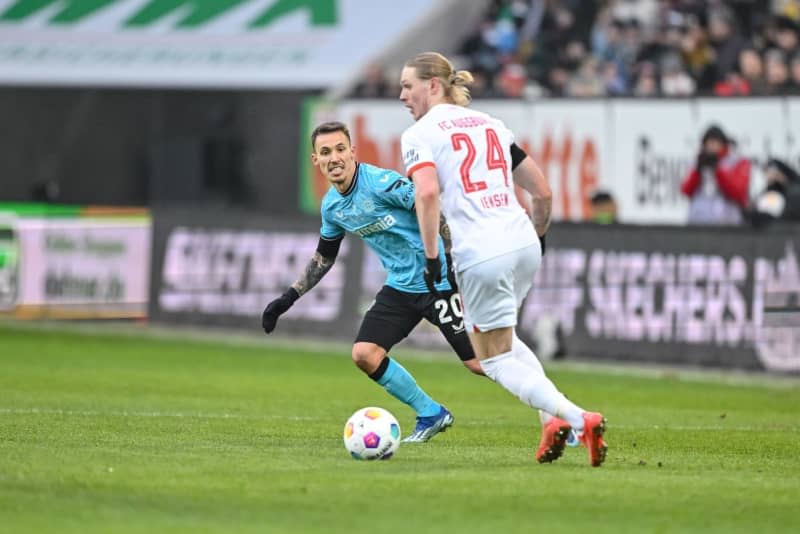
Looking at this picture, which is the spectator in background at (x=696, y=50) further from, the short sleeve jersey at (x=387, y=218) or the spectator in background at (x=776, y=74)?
the short sleeve jersey at (x=387, y=218)

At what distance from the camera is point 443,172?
357 inches

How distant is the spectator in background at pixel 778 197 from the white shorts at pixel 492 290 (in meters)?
9.42

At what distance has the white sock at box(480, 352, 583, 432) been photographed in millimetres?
8852

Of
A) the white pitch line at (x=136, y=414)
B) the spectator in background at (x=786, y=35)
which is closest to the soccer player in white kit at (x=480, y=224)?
the white pitch line at (x=136, y=414)

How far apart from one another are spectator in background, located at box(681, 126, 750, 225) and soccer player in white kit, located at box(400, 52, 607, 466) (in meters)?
Answer: 10.1

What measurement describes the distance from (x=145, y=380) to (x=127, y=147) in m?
14.1

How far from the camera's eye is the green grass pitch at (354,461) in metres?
7.37

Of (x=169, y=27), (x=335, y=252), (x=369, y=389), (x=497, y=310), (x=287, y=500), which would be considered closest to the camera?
(x=287, y=500)

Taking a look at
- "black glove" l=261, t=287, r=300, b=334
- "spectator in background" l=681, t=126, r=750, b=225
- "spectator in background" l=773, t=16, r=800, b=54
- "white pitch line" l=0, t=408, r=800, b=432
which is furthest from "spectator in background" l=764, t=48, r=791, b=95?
"black glove" l=261, t=287, r=300, b=334

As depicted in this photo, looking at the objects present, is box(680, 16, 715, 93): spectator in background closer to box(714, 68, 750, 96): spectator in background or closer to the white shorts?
box(714, 68, 750, 96): spectator in background

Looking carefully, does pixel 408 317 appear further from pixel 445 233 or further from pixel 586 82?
pixel 586 82

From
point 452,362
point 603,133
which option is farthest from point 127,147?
point 452,362

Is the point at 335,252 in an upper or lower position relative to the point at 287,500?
upper

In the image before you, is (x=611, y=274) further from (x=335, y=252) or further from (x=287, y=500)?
(x=287, y=500)
